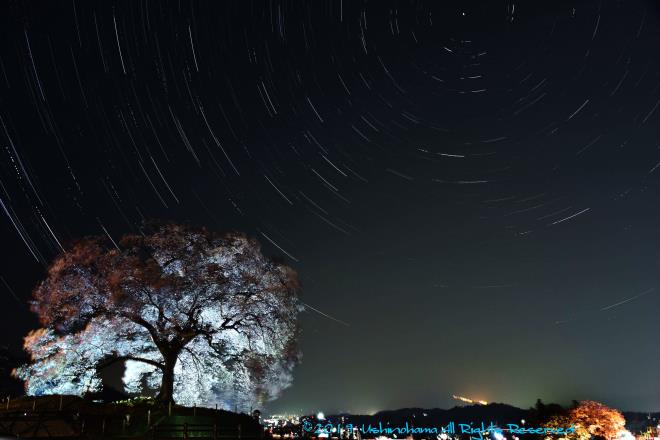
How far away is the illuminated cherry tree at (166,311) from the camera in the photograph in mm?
29719

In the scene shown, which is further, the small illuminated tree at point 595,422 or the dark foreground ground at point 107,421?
the small illuminated tree at point 595,422

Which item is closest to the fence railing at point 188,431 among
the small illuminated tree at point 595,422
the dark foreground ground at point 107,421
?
the dark foreground ground at point 107,421

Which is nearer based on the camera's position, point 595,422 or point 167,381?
point 167,381

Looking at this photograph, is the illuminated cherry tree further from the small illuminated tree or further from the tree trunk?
the small illuminated tree

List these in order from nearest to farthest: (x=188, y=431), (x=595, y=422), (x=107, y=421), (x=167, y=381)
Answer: (x=188, y=431), (x=107, y=421), (x=167, y=381), (x=595, y=422)

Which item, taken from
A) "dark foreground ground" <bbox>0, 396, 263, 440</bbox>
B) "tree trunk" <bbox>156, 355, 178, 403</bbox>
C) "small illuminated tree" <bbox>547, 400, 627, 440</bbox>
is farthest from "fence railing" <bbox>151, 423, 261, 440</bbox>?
"small illuminated tree" <bbox>547, 400, 627, 440</bbox>

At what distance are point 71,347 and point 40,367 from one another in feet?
7.27

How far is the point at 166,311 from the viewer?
3008 centimetres

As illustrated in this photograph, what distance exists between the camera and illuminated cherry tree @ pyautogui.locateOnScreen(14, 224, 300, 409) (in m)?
29.7

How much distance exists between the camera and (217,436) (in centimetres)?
2705

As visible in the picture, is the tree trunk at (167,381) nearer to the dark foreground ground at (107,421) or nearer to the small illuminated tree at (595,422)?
the dark foreground ground at (107,421)

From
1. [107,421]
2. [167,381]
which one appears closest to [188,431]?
[107,421]

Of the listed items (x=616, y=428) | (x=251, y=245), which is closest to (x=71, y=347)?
(x=251, y=245)

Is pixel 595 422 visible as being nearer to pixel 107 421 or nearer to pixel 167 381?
pixel 167 381
